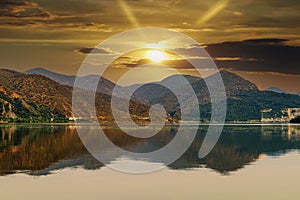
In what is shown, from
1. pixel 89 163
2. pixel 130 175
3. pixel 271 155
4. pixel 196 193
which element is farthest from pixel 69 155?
pixel 196 193

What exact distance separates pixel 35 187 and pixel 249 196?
44.6 feet

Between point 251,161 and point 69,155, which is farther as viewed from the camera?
point 69,155

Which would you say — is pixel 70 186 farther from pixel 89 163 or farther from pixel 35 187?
pixel 89 163

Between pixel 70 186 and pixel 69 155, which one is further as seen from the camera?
pixel 69 155

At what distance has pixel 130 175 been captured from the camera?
139 ft

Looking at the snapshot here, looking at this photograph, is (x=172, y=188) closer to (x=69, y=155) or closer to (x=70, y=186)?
(x=70, y=186)

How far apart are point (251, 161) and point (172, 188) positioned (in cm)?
2202

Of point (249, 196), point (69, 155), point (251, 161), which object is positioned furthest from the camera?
point (69, 155)

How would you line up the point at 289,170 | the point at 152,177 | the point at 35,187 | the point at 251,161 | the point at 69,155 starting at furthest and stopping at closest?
the point at 69,155 → the point at 251,161 → the point at 289,170 → the point at 152,177 → the point at 35,187

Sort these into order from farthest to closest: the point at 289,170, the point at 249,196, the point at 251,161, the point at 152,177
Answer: the point at 251,161 < the point at 289,170 < the point at 152,177 < the point at 249,196

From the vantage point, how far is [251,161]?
5606 cm

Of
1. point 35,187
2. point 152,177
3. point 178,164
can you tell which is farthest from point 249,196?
point 178,164

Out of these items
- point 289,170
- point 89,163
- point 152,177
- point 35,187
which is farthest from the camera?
point 89,163

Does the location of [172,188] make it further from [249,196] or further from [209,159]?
[209,159]
